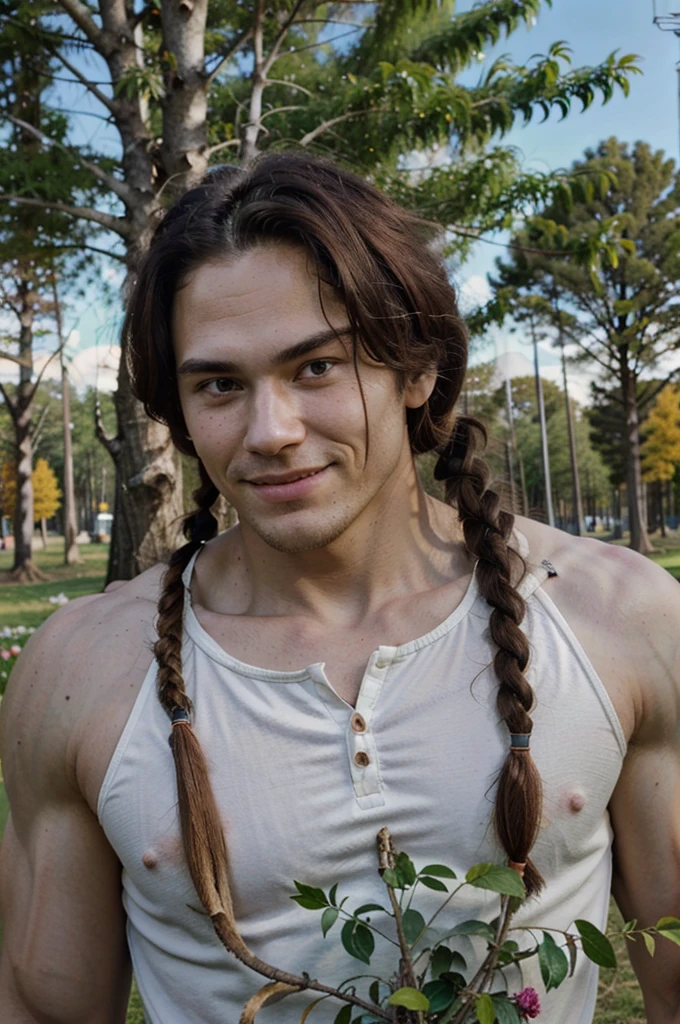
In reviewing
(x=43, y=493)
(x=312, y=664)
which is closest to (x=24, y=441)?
(x=312, y=664)

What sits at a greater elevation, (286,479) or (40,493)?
(40,493)

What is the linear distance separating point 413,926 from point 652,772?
1.89ft

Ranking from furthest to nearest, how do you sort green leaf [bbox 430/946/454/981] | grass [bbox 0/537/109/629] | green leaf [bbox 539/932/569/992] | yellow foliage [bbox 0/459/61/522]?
yellow foliage [bbox 0/459/61/522]
grass [bbox 0/537/109/629]
green leaf [bbox 430/946/454/981]
green leaf [bbox 539/932/569/992]

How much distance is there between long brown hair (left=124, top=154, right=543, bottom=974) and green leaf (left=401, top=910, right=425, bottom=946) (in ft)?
0.70

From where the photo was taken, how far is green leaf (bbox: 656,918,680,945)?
1496 millimetres

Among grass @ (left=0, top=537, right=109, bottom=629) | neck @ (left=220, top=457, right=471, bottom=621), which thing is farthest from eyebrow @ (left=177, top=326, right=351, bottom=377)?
grass @ (left=0, top=537, right=109, bottom=629)

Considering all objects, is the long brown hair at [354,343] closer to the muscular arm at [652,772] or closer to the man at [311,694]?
the man at [311,694]

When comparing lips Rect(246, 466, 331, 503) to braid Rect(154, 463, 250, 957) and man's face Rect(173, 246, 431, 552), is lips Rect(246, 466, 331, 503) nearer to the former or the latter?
man's face Rect(173, 246, 431, 552)

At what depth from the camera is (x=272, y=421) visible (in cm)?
168

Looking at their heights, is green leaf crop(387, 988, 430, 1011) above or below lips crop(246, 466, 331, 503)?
below

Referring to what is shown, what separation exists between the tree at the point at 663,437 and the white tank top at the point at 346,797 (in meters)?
35.3

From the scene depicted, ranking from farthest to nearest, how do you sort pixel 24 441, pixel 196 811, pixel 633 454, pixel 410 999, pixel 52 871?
pixel 633 454 → pixel 24 441 → pixel 52 871 → pixel 196 811 → pixel 410 999

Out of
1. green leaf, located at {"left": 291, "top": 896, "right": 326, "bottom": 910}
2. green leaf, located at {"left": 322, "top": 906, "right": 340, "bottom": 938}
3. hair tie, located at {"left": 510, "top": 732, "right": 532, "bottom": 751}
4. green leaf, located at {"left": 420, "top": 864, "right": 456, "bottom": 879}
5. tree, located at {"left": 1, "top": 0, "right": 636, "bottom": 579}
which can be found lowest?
green leaf, located at {"left": 322, "top": 906, "right": 340, "bottom": 938}

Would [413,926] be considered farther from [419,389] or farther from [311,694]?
[419,389]
